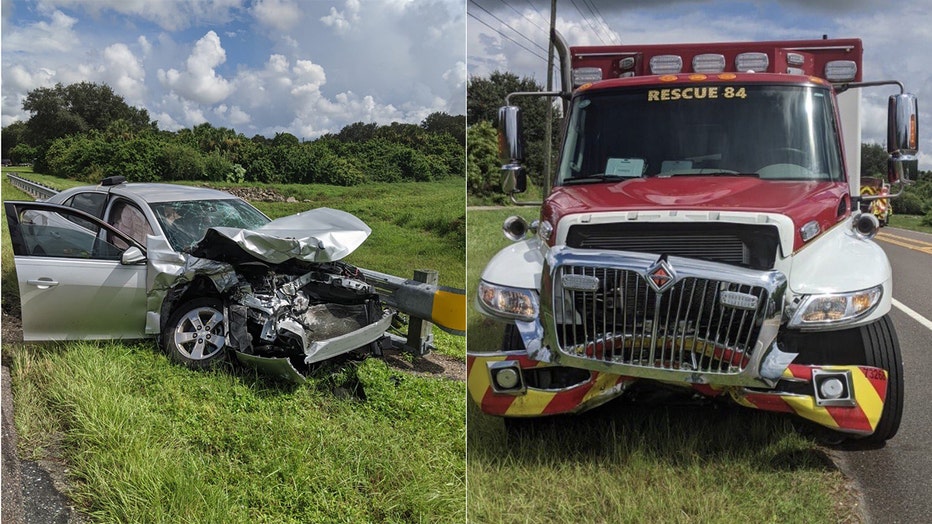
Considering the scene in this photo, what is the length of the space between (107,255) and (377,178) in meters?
2.20

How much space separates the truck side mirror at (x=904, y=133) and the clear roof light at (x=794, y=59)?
89cm

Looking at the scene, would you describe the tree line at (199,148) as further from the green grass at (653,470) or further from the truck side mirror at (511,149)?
the green grass at (653,470)

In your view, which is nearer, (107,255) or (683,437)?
(683,437)

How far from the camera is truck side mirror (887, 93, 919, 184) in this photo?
4711mm

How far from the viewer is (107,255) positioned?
429 centimetres

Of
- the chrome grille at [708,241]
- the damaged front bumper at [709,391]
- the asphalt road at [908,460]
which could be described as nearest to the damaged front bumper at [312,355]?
the damaged front bumper at [709,391]

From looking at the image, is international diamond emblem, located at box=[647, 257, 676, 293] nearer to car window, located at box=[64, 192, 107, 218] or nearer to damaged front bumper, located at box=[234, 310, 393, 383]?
damaged front bumper, located at box=[234, 310, 393, 383]

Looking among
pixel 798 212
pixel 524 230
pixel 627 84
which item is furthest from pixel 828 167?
pixel 524 230

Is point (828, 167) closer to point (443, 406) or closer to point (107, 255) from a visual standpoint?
point (443, 406)

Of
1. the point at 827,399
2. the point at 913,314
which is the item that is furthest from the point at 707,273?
the point at 913,314

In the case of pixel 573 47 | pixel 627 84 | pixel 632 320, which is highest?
pixel 573 47

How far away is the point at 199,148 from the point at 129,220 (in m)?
0.60

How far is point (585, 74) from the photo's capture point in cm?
578

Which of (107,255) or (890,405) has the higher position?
(107,255)
